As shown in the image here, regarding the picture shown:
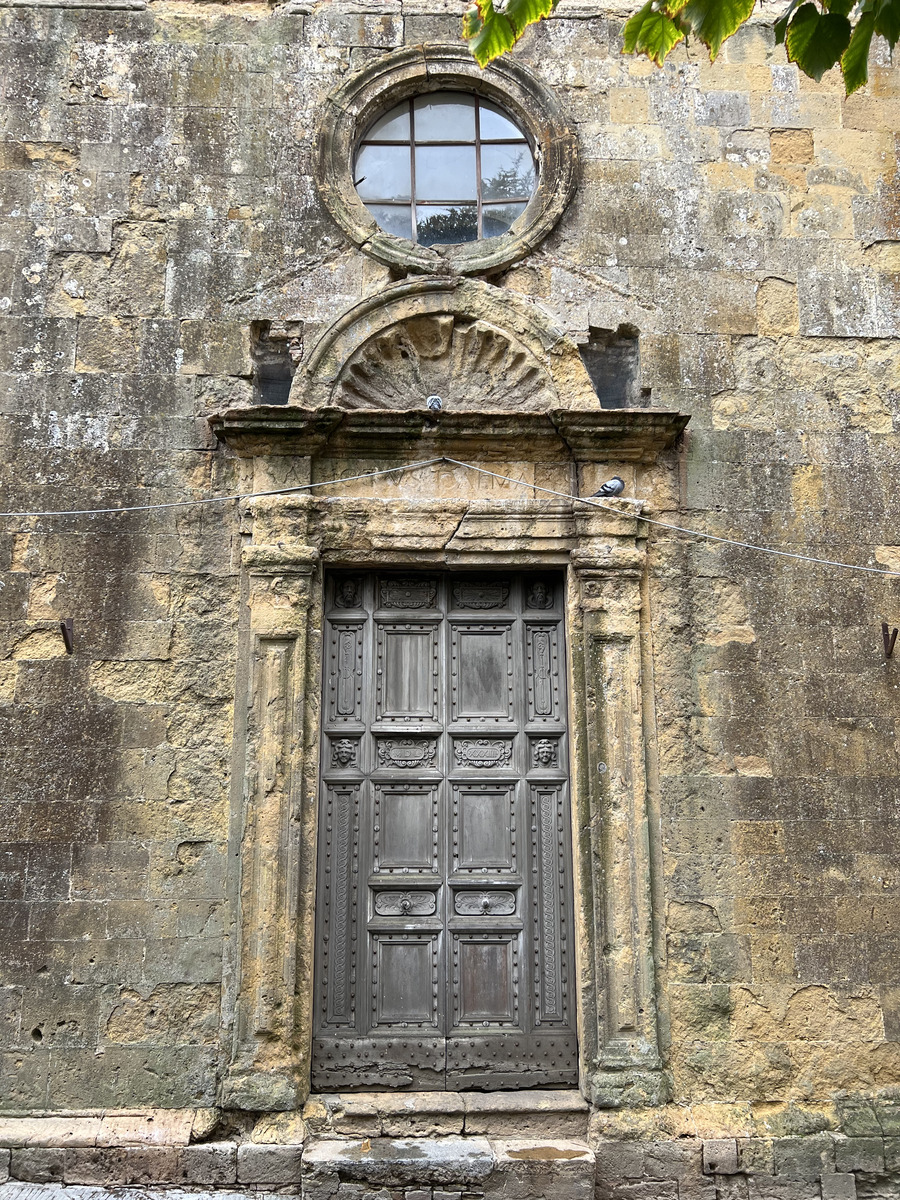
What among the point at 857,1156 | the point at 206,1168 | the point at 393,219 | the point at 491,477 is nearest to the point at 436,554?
the point at 491,477

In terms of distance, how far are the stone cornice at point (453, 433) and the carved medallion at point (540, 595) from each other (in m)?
0.64

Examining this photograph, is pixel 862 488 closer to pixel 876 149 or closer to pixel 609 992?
pixel 876 149

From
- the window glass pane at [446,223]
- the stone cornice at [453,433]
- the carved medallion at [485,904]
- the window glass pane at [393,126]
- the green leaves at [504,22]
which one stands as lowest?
the carved medallion at [485,904]

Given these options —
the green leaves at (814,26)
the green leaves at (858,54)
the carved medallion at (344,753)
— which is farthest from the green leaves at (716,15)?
the carved medallion at (344,753)

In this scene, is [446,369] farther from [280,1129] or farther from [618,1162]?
[618,1162]

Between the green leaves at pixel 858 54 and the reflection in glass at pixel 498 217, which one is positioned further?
the reflection in glass at pixel 498 217

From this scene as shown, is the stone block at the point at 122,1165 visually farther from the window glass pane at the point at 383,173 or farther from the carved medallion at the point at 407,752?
the window glass pane at the point at 383,173

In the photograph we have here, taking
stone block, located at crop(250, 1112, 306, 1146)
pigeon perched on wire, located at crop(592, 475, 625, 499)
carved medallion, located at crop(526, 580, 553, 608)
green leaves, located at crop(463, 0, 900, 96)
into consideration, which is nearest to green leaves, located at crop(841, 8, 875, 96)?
green leaves, located at crop(463, 0, 900, 96)

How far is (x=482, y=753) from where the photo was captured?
16.9ft

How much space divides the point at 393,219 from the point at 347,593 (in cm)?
207

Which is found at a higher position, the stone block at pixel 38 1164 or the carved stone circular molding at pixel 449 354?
the carved stone circular molding at pixel 449 354

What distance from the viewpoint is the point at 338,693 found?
5.18 m

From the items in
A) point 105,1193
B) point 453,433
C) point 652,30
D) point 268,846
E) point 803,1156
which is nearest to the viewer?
point 652,30

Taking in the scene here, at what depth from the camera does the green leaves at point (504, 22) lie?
3111 millimetres
